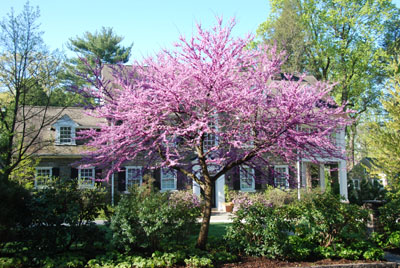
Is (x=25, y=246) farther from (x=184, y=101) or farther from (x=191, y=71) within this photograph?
(x=191, y=71)

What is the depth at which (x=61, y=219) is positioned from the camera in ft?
22.3

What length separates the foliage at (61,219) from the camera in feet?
22.3

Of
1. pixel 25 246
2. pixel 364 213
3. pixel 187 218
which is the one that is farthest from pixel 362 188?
pixel 25 246

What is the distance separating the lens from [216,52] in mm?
7020

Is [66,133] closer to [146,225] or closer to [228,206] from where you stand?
[228,206]

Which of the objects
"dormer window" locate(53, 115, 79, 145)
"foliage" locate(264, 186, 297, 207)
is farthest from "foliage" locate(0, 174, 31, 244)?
"dormer window" locate(53, 115, 79, 145)

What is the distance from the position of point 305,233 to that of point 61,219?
5.07 meters

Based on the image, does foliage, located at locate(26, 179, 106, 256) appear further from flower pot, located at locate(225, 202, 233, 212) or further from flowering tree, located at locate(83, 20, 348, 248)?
flower pot, located at locate(225, 202, 233, 212)

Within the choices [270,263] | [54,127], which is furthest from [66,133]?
[270,263]

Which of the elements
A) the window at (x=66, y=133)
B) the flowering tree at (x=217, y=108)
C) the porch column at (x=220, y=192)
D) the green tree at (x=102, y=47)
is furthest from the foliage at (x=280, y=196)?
the green tree at (x=102, y=47)

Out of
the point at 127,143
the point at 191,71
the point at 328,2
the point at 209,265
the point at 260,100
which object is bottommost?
the point at 209,265

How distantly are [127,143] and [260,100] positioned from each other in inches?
106

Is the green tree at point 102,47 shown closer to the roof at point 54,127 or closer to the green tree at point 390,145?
the roof at point 54,127

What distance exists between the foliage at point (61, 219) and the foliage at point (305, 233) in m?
2.84
